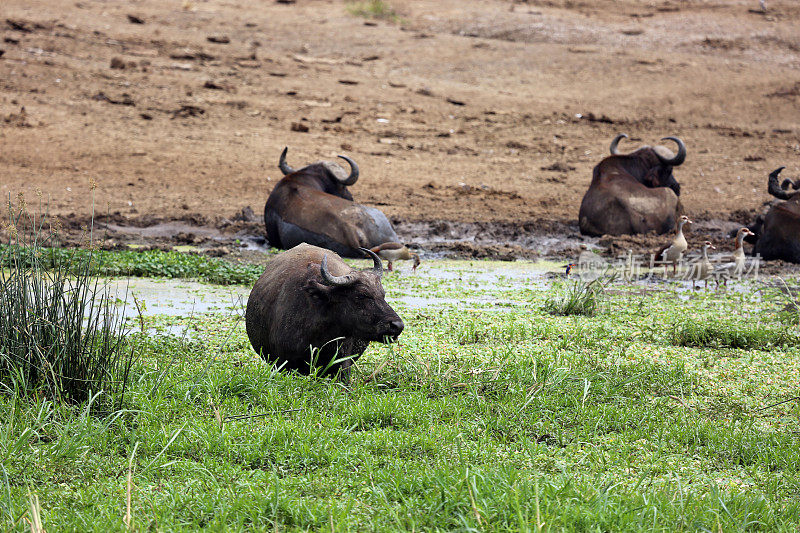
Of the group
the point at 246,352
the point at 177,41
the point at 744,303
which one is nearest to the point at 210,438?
the point at 246,352

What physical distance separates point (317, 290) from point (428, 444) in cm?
119

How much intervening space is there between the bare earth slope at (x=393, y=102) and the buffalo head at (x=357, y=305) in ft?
24.2

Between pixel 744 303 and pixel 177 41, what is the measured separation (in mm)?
14111

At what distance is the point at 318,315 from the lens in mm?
4973

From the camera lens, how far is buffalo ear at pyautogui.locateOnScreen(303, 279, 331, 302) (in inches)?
192

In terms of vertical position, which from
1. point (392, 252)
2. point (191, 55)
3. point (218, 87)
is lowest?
point (392, 252)

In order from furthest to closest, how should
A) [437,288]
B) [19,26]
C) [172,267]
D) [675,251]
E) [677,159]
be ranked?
[19,26]
[677,159]
[675,251]
[172,267]
[437,288]

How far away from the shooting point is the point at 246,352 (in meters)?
5.91

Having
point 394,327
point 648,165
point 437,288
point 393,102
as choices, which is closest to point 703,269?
point 437,288

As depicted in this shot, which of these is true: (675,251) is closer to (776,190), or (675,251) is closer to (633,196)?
(776,190)

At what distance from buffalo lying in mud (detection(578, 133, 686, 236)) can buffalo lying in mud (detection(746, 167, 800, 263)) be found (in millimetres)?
1346

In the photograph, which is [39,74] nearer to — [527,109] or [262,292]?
[527,109]

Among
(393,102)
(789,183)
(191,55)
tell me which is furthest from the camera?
(191,55)

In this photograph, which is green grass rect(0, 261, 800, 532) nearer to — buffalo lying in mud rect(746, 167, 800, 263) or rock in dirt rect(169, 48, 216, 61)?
buffalo lying in mud rect(746, 167, 800, 263)
